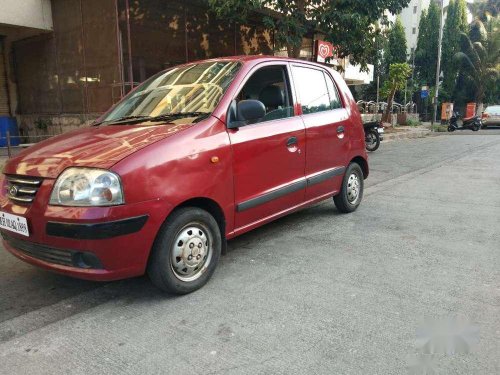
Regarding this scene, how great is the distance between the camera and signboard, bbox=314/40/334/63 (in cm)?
1089

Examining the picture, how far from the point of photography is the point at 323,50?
11.1m

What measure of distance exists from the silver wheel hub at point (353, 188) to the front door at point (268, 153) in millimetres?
1158

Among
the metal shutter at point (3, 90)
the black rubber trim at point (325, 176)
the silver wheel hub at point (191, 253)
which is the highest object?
the metal shutter at point (3, 90)

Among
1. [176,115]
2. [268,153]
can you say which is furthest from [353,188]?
[176,115]

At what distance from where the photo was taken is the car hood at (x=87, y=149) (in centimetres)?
290

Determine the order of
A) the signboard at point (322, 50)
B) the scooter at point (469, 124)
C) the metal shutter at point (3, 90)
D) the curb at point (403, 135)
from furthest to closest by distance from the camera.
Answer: the scooter at point (469, 124) → the curb at point (403, 135) → the metal shutter at point (3, 90) → the signboard at point (322, 50)

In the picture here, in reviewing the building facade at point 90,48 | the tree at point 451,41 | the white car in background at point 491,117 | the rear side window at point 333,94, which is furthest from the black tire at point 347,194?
the tree at point 451,41

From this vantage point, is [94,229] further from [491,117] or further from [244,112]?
[491,117]

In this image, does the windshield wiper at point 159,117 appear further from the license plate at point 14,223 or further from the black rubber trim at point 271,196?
the license plate at point 14,223

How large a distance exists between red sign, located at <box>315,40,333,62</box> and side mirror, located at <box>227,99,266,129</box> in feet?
26.0

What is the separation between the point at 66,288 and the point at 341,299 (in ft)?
7.03

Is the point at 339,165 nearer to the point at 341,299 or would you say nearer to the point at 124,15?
the point at 341,299

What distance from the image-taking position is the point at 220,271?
3.72 m

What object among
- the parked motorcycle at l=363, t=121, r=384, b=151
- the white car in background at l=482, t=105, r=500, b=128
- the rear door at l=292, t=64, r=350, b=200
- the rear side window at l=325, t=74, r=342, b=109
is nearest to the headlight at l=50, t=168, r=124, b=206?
the rear door at l=292, t=64, r=350, b=200
